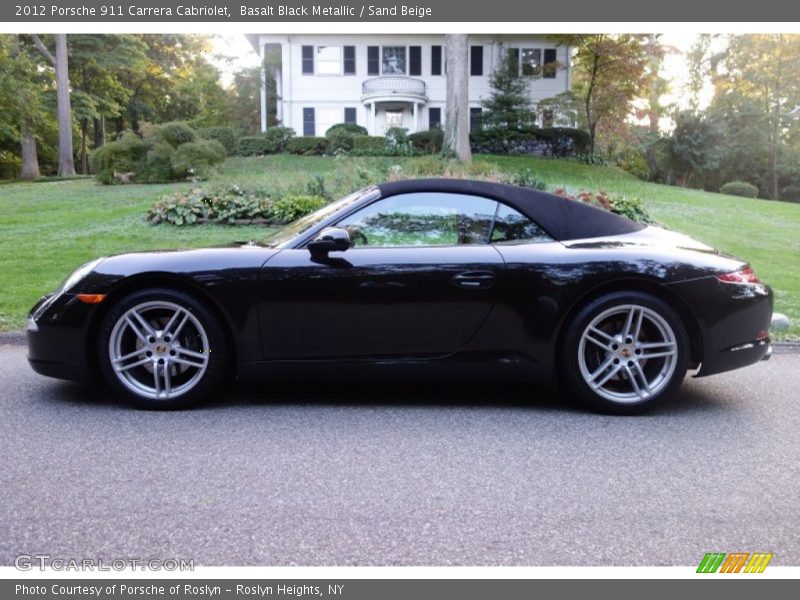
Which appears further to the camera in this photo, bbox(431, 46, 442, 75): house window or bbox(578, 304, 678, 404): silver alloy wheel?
bbox(431, 46, 442, 75): house window

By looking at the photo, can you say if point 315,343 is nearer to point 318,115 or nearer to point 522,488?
point 522,488

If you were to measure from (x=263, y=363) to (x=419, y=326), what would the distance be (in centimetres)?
94

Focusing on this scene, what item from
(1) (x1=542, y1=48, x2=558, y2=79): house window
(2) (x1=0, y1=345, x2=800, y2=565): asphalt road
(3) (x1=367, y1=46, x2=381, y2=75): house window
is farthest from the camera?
(3) (x1=367, y1=46, x2=381, y2=75): house window

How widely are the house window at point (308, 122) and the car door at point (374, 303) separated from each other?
33.4 m

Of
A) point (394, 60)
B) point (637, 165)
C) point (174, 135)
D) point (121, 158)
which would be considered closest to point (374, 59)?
point (394, 60)

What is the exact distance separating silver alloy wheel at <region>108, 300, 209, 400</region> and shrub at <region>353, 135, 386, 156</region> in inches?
912

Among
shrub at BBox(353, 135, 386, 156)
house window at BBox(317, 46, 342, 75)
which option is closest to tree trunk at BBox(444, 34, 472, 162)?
shrub at BBox(353, 135, 386, 156)

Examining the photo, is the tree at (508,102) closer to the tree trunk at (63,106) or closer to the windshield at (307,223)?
the tree trunk at (63,106)

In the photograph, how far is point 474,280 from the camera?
4.39 meters

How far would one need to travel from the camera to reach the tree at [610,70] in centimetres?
3089

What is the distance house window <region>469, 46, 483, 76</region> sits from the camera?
1442 inches

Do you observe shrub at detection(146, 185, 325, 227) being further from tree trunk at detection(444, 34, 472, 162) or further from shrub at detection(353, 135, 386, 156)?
shrub at detection(353, 135, 386, 156)

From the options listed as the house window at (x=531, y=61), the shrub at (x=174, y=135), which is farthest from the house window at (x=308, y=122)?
Result: the shrub at (x=174, y=135)

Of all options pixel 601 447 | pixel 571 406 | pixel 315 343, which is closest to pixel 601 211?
pixel 571 406
